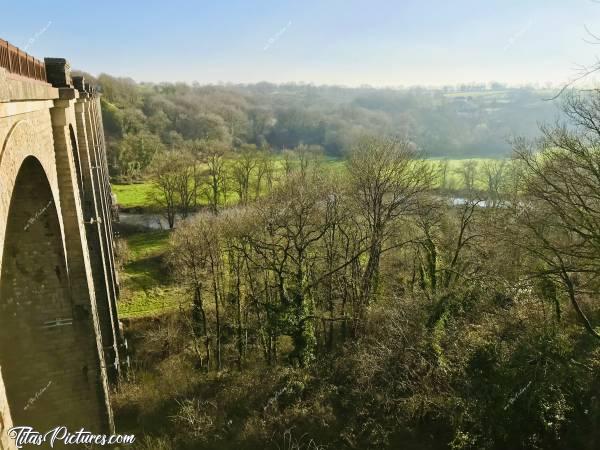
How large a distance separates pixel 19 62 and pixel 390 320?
11.5 meters

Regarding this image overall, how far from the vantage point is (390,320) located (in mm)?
13875

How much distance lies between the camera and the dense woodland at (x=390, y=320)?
1109cm

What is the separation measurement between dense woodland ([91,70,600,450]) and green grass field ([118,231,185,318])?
34.9 inches

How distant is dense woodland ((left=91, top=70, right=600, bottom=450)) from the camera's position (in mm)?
11094

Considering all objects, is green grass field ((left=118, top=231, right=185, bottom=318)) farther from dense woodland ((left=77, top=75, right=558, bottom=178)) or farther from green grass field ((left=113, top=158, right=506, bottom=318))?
dense woodland ((left=77, top=75, right=558, bottom=178))

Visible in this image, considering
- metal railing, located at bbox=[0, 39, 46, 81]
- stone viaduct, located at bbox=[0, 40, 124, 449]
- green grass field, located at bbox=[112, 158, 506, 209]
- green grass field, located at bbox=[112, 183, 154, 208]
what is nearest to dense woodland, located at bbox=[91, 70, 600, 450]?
stone viaduct, located at bbox=[0, 40, 124, 449]

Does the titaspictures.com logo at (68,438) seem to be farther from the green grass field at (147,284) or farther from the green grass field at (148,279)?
the green grass field at (147,284)

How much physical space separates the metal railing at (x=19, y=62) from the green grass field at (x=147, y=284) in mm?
14799

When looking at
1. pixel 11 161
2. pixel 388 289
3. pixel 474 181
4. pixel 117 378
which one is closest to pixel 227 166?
pixel 474 181

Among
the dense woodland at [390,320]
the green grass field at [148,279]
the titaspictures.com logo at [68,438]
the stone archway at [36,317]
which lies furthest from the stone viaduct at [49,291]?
the green grass field at [148,279]

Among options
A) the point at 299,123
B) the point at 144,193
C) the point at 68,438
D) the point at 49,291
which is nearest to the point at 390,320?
the point at 68,438

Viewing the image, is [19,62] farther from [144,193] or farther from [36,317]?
[144,193]

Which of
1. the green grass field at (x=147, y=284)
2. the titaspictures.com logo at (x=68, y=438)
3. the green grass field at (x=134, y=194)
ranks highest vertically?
the green grass field at (x=134, y=194)

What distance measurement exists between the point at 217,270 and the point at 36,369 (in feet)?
Answer: 33.0
